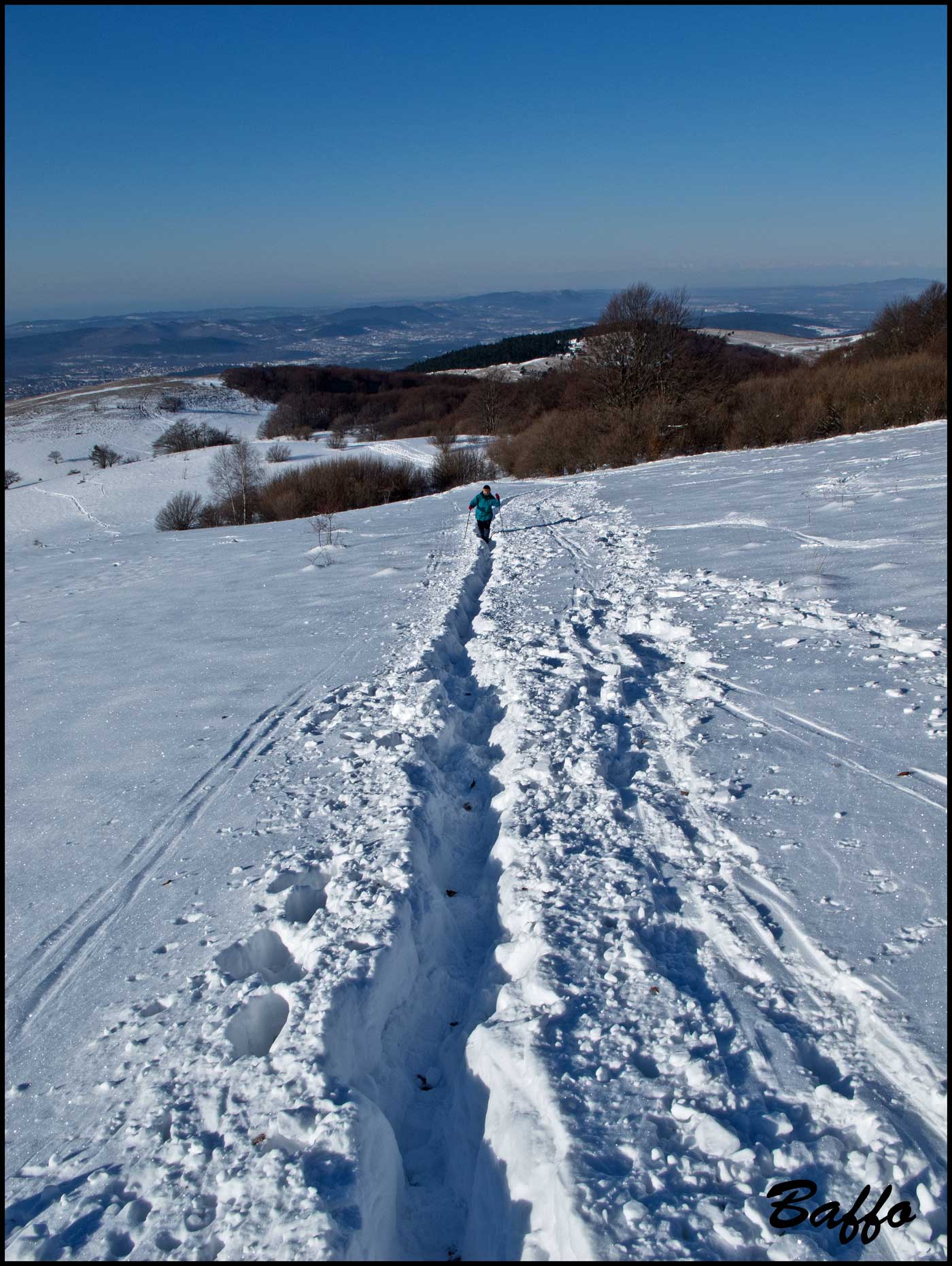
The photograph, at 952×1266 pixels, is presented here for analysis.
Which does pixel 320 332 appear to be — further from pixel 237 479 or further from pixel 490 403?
pixel 237 479

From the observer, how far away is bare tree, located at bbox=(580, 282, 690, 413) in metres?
28.9

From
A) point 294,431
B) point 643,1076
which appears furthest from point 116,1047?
point 294,431

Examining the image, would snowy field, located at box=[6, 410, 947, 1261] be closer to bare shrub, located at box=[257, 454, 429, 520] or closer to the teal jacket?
the teal jacket

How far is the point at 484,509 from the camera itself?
1365 centimetres

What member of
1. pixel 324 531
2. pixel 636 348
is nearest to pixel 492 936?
pixel 324 531

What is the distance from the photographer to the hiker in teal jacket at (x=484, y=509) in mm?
13570

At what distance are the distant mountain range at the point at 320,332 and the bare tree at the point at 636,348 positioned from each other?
1910 inches

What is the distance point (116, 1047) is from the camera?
11.1 feet

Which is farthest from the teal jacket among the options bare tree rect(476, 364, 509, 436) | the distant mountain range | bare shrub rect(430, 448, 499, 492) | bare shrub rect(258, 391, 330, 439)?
the distant mountain range

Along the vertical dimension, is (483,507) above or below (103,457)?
below

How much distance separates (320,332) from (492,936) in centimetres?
16642

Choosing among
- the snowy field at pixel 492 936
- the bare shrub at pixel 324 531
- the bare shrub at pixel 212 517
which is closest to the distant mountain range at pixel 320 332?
the bare shrub at pixel 212 517

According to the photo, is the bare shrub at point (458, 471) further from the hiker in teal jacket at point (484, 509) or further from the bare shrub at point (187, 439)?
the bare shrub at point (187, 439)

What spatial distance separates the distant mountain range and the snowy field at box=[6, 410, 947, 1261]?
76681 millimetres
